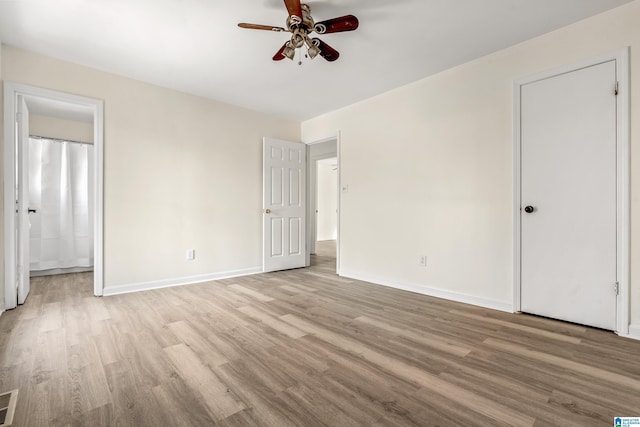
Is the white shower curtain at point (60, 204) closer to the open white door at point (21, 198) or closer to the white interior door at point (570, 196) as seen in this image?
the open white door at point (21, 198)

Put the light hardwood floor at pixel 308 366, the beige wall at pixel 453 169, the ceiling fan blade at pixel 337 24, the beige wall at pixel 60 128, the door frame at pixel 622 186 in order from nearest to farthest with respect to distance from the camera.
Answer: the light hardwood floor at pixel 308 366 < the ceiling fan blade at pixel 337 24 < the door frame at pixel 622 186 < the beige wall at pixel 453 169 < the beige wall at pixel 60 128

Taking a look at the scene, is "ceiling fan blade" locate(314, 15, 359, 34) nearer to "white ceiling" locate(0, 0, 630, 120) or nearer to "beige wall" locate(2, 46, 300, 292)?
"white ceiling" locate(0, 0, 630, 120)

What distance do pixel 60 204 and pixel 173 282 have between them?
8.19ft

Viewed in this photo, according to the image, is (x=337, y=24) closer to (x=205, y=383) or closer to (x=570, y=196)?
(x=570, y=196)

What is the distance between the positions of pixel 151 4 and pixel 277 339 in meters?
2.68

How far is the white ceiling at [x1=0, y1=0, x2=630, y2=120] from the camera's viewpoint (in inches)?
87.4

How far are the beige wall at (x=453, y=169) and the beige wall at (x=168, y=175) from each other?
1.62m

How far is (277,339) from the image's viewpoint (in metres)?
2.17

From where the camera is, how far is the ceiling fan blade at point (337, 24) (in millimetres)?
2074

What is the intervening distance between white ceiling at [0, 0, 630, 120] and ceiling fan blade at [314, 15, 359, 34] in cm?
19

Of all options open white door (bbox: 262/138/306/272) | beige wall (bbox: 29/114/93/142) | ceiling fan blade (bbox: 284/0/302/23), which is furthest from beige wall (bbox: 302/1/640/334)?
beige wall (bbox: 29/114/93/142)

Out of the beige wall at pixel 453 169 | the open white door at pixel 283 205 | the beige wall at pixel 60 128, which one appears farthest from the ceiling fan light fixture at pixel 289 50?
the beige wall at pixel 60 128

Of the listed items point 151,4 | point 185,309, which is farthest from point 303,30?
point 185,309

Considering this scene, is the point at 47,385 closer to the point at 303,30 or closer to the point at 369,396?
the point at 369,396
